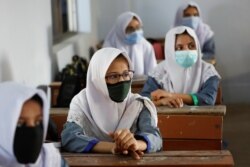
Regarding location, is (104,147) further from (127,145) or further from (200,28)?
(200,28)

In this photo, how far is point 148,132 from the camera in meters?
2.24

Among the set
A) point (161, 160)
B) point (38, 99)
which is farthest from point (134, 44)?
point (38, 99)

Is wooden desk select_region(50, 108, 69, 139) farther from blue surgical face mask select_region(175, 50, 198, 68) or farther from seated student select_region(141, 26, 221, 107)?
blue surgical face mask select_region(175, 50, 198, 68)

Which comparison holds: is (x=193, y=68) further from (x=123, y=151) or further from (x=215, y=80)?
(x=123, y=151)

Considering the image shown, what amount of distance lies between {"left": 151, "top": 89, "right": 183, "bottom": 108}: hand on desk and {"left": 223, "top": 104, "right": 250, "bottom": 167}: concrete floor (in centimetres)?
132

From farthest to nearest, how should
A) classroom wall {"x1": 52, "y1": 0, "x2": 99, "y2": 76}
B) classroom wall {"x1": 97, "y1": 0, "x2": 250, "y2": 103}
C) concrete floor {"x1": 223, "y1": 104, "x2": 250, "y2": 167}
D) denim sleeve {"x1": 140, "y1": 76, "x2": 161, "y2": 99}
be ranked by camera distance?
classroom wall {"x1": 97, "y1": 0, "x2": 250, "y2": 103}, classroom wall {"x1": 52, "y1": 0, "x2": 99, "y2": 76}, concrete floor {"x1": 223, "y1": 104, "x2": 250, "y2": 167}, denim sleeve {"x1": 140, "y1": 76, "x2": 161, "y2": 99}

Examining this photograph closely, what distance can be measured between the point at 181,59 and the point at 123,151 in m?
1.47

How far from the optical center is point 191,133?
287cm

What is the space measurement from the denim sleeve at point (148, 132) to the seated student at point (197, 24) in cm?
394

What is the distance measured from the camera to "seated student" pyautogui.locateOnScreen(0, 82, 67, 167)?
1.42 m

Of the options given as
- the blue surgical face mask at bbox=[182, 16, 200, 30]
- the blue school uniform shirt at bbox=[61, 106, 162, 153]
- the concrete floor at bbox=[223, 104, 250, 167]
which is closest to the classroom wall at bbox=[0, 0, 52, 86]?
the blue school uniform shirt at bbox=[61, 106, 162, 153]

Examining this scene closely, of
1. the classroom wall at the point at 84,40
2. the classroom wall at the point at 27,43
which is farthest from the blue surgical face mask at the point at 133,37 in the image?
the classroom wall at the point at 27,43

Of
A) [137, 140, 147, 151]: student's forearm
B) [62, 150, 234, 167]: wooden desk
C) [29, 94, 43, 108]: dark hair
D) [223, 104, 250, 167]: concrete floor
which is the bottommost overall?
[223, 104, 250, 167]: concrete floor

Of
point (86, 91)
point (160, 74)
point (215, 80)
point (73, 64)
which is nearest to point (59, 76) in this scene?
point (73, 64)
